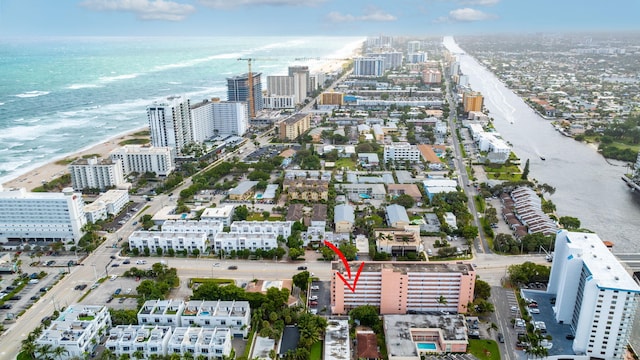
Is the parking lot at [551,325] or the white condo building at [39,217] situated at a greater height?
the white condo building at [39,217]

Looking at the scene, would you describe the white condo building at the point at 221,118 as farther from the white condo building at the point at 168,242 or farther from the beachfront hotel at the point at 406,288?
the beachfront hotel at the point at 406,288

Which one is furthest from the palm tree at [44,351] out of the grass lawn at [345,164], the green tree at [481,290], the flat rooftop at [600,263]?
the grass lawn at [345,164]

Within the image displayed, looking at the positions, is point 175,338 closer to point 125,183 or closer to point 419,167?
point 125,183

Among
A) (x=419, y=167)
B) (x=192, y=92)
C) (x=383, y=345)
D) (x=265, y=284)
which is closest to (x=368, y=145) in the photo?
(x=419, y=167)

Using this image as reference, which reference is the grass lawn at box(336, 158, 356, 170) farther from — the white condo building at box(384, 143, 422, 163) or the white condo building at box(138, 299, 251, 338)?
the white condo building at box(138, 299, 251, 338)

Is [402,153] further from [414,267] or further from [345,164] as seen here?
[414,267]
